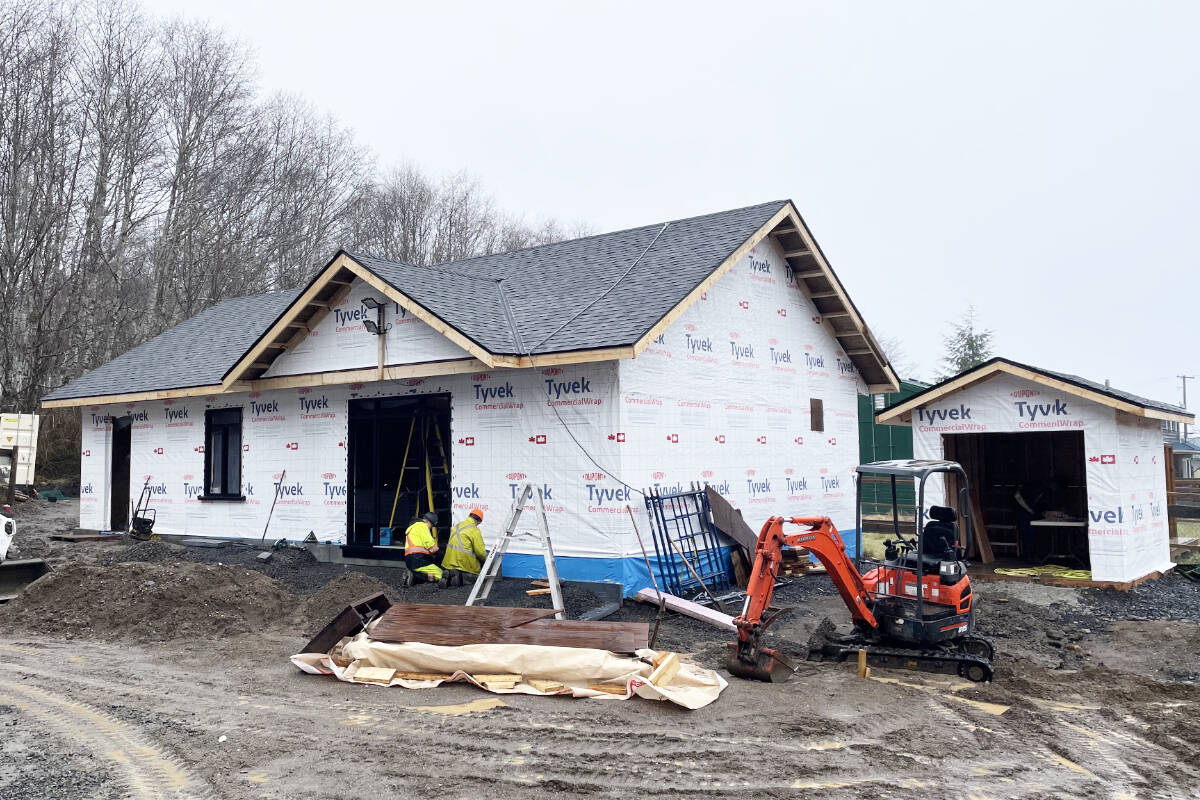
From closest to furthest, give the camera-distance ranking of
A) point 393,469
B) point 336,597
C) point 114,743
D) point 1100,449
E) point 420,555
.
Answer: point 114,743
point 336,597
point 420,555
point 1100,449
point 393,469

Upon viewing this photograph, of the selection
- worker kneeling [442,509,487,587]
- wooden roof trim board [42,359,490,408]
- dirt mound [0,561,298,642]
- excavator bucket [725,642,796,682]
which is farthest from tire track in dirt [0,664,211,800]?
wooden roof trim board [42,359,490,408]

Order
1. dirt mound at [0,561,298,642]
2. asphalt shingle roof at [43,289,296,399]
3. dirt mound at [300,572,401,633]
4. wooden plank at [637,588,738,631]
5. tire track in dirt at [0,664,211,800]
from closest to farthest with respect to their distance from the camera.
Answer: tire track in dirt at [0,664,211,800]
wooden plank at [637,588,738,631]
dirt mound at [0,561,298,642]
dirt mound at [300,572,401,633]
asphalt shingle roof at [43,289,296,399]

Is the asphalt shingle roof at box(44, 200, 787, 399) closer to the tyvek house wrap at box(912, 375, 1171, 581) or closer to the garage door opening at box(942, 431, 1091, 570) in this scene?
the tyvek house wrap at box(912, 375, 1171, 581)

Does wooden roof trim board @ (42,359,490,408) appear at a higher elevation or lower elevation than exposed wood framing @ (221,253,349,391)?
lower

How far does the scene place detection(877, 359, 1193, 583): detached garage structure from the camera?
12.4m

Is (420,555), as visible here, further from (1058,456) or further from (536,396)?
(1058,456)

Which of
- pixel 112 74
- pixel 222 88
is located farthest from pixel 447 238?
pixel 112 74

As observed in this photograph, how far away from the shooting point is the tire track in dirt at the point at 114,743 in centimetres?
520

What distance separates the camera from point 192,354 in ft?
60.5

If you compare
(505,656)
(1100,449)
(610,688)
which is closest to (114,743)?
(505,656)

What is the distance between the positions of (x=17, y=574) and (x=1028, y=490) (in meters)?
15.9

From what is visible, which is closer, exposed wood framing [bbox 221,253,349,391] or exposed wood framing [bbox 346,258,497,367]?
exposed wood framing [bbox 346,258,497,367]

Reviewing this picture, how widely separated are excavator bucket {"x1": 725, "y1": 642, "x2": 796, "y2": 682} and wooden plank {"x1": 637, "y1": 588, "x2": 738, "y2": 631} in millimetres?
1650

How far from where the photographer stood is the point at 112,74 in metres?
31.2
